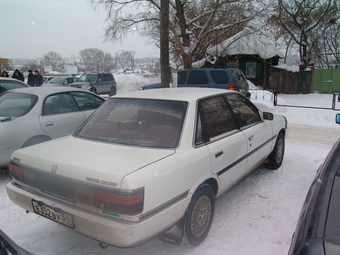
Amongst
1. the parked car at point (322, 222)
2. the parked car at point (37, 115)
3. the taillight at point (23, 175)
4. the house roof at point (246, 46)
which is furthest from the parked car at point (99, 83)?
the parked car at point (322, 222)

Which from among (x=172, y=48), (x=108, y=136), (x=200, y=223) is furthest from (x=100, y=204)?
(x=172, y=48)

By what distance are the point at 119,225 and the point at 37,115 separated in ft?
11.5

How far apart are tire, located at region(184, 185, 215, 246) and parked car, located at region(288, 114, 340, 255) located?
1123 mm

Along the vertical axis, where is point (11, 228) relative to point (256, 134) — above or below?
below

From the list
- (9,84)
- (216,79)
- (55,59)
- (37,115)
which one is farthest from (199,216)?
(55,59)

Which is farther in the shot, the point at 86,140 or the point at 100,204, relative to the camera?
the point at 86,140

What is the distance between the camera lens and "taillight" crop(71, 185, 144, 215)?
2.16 metres

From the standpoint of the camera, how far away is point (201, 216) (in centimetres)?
297

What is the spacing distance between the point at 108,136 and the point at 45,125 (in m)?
2.43

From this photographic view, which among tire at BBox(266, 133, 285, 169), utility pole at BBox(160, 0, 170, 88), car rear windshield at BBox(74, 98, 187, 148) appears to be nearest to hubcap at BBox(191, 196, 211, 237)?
car rear windshield at BBox(74, 98, 187, 148)

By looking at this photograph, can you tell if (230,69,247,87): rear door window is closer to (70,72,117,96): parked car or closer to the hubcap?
the hubcap

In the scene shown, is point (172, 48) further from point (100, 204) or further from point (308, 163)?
point (100, 204)

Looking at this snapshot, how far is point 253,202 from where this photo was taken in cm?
393

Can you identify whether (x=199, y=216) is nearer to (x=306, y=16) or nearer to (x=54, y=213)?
(x=54, y=213)
